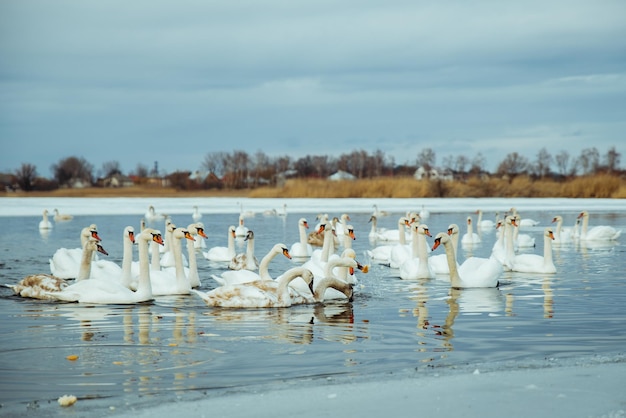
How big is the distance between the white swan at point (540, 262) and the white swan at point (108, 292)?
22.7 ft

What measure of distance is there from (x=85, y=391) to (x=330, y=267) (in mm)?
5645

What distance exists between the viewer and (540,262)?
15523 mm

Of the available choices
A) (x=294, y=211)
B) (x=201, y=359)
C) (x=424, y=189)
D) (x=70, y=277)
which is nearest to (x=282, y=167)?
(x=424, y=189)

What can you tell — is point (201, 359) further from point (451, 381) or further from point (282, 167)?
point (282, 167)

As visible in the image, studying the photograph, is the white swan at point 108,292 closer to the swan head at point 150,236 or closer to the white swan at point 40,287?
the white swan at point 40,287

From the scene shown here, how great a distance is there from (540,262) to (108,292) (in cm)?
753

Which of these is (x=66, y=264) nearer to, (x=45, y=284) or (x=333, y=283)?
(x=45, y=284)

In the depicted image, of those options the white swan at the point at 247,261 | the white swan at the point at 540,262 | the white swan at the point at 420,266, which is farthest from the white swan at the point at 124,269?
the white swan at the point at 540,262

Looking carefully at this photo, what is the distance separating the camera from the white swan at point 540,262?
15.4 meters

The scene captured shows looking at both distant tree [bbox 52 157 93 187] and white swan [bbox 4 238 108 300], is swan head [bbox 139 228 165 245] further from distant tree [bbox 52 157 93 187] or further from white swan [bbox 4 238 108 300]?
distant tree [bbox 52 157 93 187]

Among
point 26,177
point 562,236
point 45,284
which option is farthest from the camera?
point 26,177

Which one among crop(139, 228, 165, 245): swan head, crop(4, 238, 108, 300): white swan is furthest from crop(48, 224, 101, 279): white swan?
crop(139, 228, 165, 245): swan head

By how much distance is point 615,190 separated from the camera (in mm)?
49906

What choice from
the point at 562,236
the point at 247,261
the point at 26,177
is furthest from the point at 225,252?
the point at 26,177
